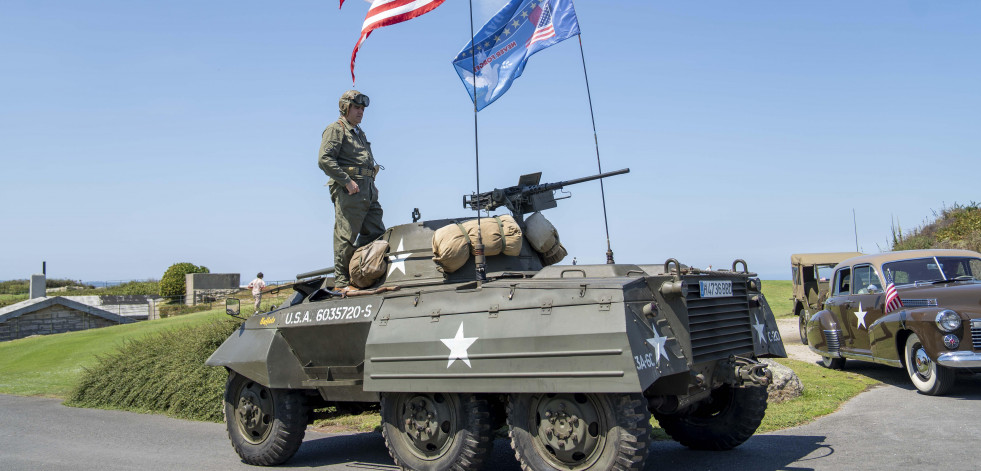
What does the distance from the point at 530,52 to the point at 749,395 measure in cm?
483

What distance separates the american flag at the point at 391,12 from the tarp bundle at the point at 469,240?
273cm

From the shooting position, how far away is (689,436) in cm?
771

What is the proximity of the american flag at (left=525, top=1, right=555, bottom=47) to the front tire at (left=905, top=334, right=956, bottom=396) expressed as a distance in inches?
235

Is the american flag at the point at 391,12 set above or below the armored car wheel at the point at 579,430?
above

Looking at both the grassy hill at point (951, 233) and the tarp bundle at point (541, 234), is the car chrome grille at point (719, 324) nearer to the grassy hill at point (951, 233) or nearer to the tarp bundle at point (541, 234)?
the tarp bundle at point (541, 234)

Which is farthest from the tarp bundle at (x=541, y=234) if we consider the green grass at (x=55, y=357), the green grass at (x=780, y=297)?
the green grass at (x=780, y=297)

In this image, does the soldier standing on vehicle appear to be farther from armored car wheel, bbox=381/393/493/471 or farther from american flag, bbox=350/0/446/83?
armored car wheel, bbox=381/393/493/471

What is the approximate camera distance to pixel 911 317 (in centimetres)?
1020

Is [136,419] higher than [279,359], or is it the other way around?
[279,359]

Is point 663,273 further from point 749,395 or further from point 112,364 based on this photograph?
point 112,364

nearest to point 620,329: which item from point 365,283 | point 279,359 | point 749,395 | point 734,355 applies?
point 734,355

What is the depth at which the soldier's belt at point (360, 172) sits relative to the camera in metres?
8.51

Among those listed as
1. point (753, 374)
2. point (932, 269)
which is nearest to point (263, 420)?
point (753, 374)

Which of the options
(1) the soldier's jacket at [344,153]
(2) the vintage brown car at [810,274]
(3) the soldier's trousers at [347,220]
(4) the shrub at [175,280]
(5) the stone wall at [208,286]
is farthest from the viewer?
(4) the shrub at [175,280]
